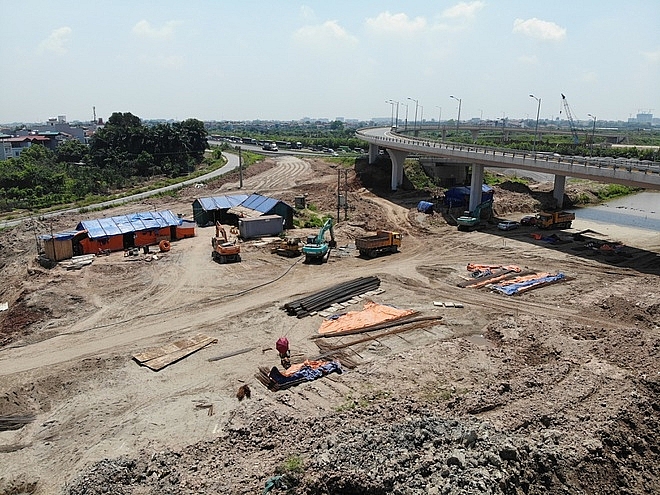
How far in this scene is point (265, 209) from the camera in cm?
4434

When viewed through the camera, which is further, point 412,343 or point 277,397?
point 412,343

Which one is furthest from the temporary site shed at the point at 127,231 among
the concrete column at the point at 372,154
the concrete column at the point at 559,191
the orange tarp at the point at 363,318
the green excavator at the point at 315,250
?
the concrete column at the point at 559,191

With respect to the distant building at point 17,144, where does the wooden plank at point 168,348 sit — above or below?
below

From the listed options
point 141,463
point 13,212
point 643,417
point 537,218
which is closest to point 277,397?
point 141,463

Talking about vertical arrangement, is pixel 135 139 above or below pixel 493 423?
above

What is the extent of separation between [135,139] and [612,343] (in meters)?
82.2

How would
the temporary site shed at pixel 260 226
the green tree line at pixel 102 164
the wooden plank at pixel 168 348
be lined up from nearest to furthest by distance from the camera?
the wooden plank at pixel 168 348 < the temporary site shed at pixel 260 226 < the green tree line at pixel 102 164

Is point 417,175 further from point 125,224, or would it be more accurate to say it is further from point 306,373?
point 306,373

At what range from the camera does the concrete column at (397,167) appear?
2525 inches

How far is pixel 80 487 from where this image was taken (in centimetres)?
1440

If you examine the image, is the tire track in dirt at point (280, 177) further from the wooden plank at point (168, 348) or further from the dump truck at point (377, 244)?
the wooden plank at point (168, 348)

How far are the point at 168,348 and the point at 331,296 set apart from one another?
9499 millimetres

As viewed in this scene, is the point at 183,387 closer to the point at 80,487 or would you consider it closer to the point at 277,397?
the point at 277,397

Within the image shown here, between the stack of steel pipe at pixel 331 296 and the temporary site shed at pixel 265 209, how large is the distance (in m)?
14.6
